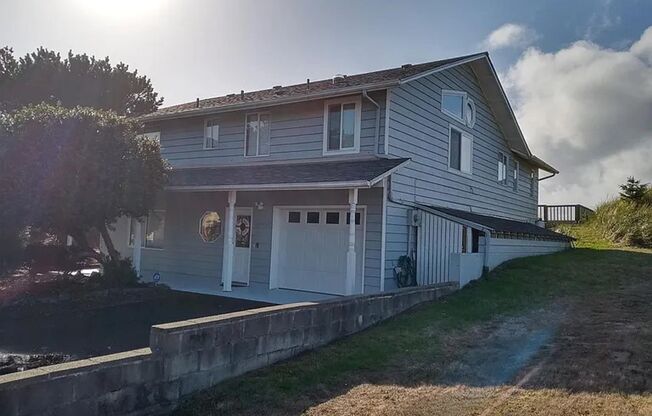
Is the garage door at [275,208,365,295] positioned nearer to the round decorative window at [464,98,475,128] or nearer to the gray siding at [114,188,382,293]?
the gray siding at [114,188,382,293]

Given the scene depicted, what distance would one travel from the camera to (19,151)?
9.97 m

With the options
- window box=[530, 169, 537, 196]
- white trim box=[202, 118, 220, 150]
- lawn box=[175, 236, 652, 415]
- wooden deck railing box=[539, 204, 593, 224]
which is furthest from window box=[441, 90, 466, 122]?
wooden deck railing box=[539, 204, 593, 224]

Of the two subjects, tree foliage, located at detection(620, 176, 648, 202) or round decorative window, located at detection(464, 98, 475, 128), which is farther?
tree foliage, located at detection(620, 176, 648, 202)

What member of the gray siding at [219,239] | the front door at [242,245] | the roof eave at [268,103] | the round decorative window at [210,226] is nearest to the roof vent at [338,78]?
the roof eave at [268,103]

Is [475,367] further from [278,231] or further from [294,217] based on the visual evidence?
[278,231]

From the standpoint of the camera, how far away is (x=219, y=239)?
13.9 m

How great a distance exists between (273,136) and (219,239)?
10.8ft

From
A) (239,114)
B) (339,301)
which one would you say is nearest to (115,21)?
(239,114)

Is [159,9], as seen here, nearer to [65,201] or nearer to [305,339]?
[65,201]

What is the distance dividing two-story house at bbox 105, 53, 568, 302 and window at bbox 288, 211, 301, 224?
0.08ft

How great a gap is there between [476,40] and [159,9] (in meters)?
9.67

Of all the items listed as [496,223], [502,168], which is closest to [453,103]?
[496,223]

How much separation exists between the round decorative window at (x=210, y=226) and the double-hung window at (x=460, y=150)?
6.84m

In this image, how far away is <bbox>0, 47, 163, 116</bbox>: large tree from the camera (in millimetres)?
28094
